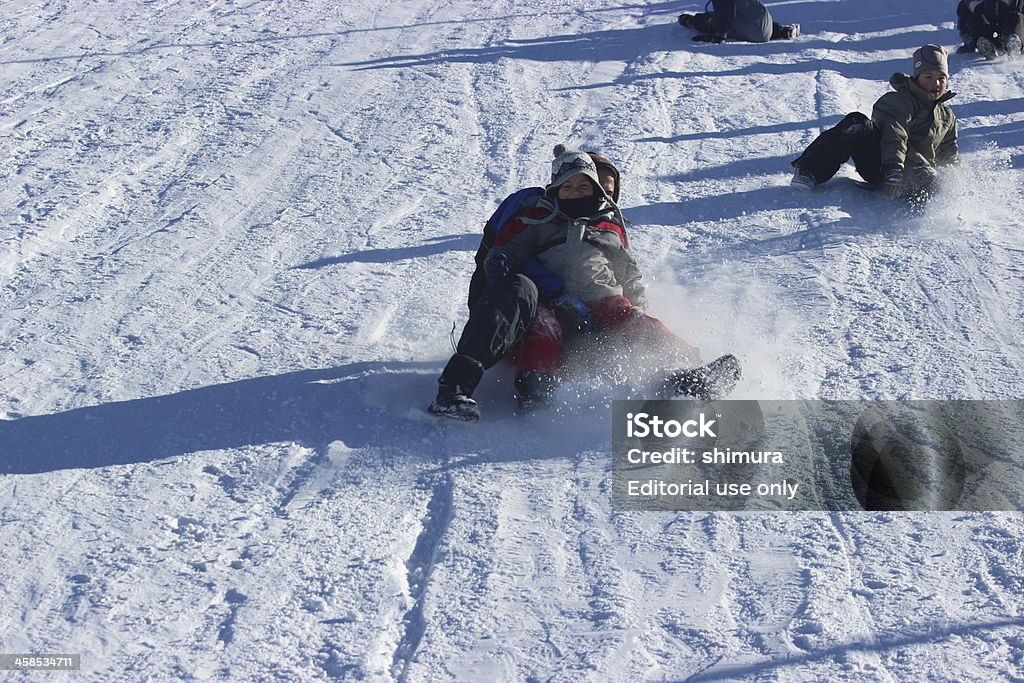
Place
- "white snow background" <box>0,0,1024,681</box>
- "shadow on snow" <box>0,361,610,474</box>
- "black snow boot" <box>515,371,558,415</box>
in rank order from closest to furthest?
"white snow background" <box>0,0,1024,681</box>, "shadow on snow" <box>0,361,610,474</box>, "black snow boot" <box>515,371,558,415</box>

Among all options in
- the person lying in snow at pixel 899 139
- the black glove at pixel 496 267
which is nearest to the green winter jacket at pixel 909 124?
the person lying in snow at pixel 899 139

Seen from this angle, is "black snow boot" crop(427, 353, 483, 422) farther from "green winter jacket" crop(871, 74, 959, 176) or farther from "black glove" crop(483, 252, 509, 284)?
"green winter jacket" crop(871, 74, 959, 176)

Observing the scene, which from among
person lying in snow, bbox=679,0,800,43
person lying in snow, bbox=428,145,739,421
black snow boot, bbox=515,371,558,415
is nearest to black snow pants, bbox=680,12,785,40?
person lying in snow, bbox=679,0,800,43

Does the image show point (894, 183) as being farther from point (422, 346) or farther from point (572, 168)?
point (422, 346)

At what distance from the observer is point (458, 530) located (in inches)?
156

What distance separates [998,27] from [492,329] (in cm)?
686

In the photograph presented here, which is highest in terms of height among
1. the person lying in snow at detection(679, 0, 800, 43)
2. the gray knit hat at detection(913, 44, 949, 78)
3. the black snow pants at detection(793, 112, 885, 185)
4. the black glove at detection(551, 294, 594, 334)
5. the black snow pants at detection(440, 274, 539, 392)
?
the person lying in snow at detection(679, 0, 800, 43)

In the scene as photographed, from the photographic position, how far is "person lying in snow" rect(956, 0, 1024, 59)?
31.4 ft

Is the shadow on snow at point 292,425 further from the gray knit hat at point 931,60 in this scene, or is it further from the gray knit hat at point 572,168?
the gray knit hat at point 931,60

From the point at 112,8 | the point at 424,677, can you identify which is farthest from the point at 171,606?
the point at 112,8

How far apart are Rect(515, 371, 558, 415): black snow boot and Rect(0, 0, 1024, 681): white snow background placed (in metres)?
0.07

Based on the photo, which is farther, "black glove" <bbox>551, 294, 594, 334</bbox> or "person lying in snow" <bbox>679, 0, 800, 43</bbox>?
"person lying in snow" <bbox>679, 0, 800, 43</bbox>

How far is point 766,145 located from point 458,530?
470 cm

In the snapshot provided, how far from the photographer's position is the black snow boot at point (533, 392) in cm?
460
